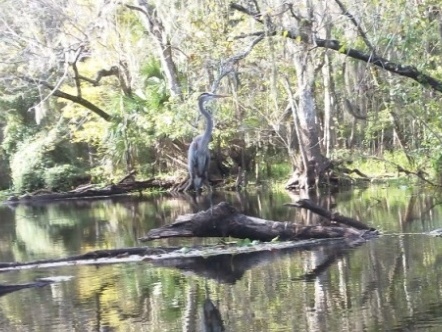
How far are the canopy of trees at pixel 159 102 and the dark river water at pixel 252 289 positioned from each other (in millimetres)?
7760

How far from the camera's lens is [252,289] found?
9.17 m

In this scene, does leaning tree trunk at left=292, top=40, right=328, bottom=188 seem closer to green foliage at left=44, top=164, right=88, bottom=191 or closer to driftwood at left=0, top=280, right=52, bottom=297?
green foliage at left=44, top=164, right=88, bottom=191

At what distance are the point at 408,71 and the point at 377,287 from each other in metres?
4.87

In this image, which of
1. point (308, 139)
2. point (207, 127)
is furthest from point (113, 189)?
point (207, 127)

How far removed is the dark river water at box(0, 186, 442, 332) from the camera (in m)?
7.52

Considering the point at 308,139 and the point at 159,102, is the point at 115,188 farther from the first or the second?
the point at 308,139

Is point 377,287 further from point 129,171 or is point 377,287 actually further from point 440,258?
point 129,171

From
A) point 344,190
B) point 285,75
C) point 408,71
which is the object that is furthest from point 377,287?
point 285,75

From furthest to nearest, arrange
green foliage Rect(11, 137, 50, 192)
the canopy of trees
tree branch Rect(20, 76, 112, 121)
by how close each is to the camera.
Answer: green foliage Rect(11, 137, 50, 192) → tree branch Rect(20, 76, 112, 121) → the canopy of trees

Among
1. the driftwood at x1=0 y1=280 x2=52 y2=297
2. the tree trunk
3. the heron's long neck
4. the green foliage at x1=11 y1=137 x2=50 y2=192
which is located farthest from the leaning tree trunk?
the driftwood at x1=0 y1=280 x2=52 y2=297

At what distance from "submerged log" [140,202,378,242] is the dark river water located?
442 mm

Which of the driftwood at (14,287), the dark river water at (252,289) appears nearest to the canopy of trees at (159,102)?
the dark river water at (252,289)

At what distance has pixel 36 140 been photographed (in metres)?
35.0

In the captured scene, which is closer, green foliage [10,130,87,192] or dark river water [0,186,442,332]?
dark river water [0,186,442,332]
